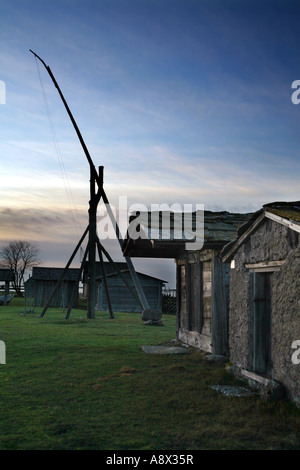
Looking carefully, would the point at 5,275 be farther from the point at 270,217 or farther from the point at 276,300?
the point at 276,300

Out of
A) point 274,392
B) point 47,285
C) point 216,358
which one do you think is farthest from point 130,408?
point 47,285

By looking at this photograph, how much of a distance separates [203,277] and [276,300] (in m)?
4.77

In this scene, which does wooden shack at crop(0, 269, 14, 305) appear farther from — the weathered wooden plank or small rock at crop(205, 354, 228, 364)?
small rock at crop(205, 354, 228, 364)

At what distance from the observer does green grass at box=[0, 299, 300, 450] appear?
5.11 meters

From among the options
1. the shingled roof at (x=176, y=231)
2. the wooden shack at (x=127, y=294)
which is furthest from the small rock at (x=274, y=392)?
the wooden shack at (x=127, y=294)

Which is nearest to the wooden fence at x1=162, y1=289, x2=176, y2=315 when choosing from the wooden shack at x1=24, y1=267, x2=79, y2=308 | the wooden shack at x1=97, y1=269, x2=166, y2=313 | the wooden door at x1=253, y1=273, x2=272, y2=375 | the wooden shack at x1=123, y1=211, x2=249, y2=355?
the wooden shack at x1=97, y1=269, x2=166, y2=313

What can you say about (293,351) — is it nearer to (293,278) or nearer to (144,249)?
(293,278)

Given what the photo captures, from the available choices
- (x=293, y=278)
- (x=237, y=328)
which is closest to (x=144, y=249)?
(x=237, y=328)

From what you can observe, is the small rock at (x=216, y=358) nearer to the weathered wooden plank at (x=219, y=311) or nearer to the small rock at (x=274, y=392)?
the weathered wooden plank at (x=219, y=311)

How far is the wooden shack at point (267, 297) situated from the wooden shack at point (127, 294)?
24378 mm

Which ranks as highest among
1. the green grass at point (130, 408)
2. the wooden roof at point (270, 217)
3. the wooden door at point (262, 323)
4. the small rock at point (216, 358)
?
the wooden roof at point (270, 217)

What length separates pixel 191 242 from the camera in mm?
10438

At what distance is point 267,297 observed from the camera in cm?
792

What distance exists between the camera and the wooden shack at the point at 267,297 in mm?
6414
